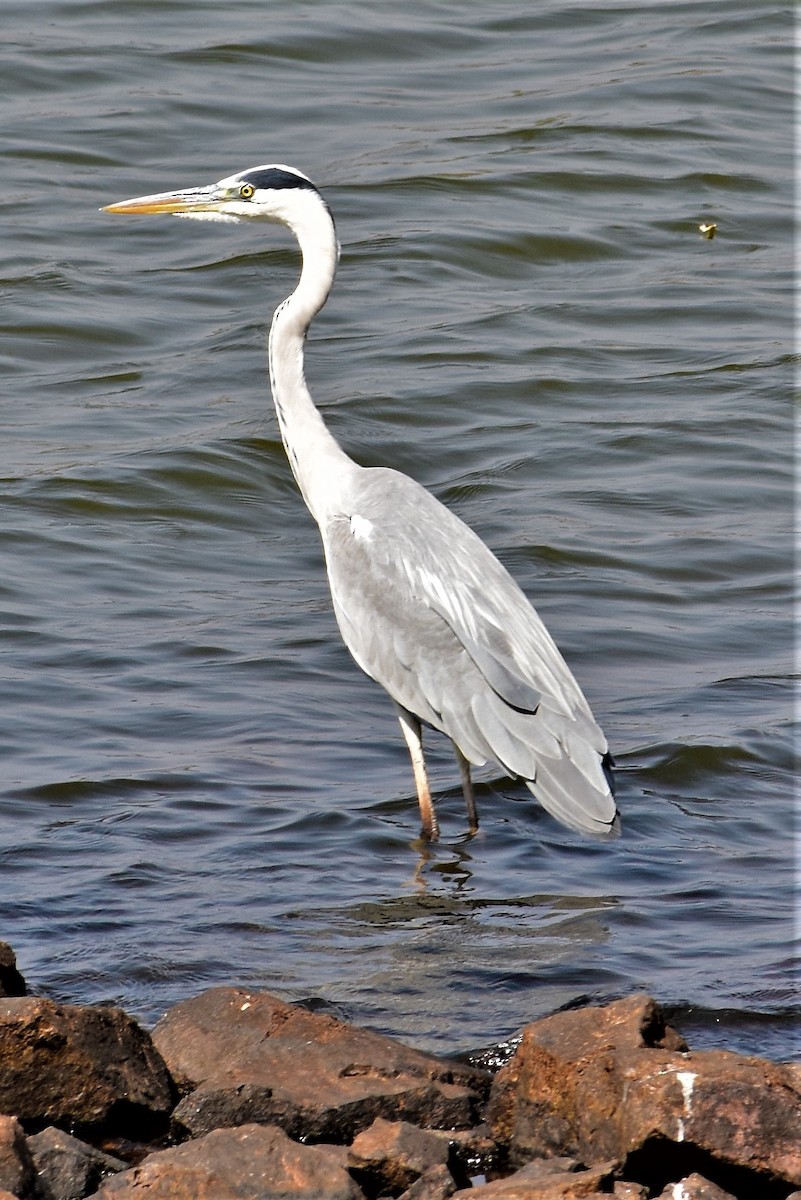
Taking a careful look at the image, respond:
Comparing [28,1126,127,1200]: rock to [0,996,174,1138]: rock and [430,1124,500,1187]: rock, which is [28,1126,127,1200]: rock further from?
[430,1124,500,1187]: rock

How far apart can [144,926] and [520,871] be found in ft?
4.30

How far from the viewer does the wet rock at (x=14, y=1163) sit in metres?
3.03

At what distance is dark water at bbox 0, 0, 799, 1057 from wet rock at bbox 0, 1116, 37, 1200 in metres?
1.19

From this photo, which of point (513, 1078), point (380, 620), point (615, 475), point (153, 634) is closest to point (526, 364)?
point (615, 475)

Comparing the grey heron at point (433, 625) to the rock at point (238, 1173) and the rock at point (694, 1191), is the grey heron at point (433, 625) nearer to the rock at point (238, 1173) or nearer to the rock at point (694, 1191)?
the rock at point (694, 1191)

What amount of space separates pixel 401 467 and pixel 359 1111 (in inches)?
257

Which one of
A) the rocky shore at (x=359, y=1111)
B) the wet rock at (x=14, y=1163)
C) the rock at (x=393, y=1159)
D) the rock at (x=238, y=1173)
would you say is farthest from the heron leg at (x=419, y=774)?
the wet rock at (x=14, y=1163)

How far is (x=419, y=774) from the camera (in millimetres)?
5895

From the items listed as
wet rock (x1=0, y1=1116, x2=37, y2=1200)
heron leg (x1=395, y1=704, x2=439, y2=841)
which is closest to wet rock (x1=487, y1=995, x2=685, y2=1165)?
wet rock (x1=0, y1=1116, x2=37, y2=1200)

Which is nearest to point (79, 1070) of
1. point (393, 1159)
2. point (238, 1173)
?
point (238, 1173)

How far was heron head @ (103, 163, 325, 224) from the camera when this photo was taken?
6.89 m

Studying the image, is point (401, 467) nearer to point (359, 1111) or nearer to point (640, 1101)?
point (359, 1111)

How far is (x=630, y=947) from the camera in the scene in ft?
15.8

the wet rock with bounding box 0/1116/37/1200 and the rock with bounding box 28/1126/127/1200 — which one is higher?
the wet rock with bounding box 0/1116/37/1200
